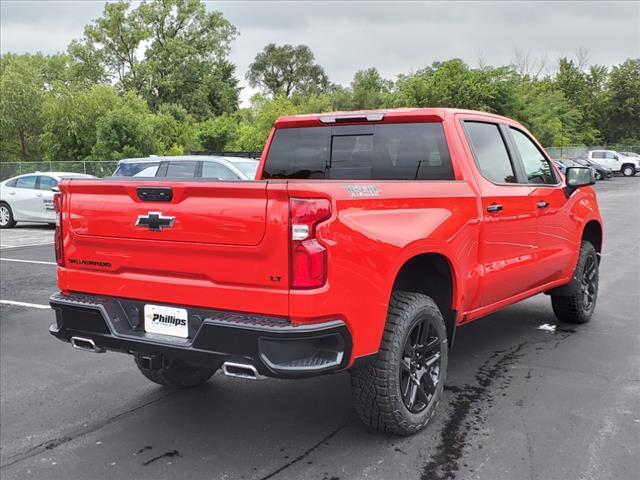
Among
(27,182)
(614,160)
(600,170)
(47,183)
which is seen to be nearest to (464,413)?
(47,183)

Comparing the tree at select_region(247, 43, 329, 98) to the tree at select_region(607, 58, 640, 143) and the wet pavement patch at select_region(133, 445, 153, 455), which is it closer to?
the tree at select_region(607, 58, 640, 143)

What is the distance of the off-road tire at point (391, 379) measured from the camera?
358 cm

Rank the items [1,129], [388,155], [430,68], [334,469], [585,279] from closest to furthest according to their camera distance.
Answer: [334,469] → [388,155] → [585,279] → [1,129] → [430,68]

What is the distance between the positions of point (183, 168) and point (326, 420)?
1107 centimetres

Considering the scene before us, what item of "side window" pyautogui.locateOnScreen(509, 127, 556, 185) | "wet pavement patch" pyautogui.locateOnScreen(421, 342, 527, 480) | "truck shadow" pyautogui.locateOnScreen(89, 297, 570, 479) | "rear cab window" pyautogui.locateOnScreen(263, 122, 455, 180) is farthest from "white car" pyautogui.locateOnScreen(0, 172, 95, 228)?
"wet pavement patch" pyautogui.locateOnScreen(421, 342, 527, 480)

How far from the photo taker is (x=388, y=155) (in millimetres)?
4688

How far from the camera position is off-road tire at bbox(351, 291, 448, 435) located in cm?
358

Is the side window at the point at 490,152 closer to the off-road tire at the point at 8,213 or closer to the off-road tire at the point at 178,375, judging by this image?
the off-road tire at the point at 178,375

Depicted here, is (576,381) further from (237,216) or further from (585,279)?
(237,216)

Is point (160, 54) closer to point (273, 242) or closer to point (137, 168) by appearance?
point (137, 168)

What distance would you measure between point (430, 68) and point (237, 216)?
42.6m

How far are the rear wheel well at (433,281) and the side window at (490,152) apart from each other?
89 cm

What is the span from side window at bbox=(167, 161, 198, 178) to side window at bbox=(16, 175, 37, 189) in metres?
4.80

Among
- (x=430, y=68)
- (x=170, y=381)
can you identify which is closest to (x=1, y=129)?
(x=430, y=68)
